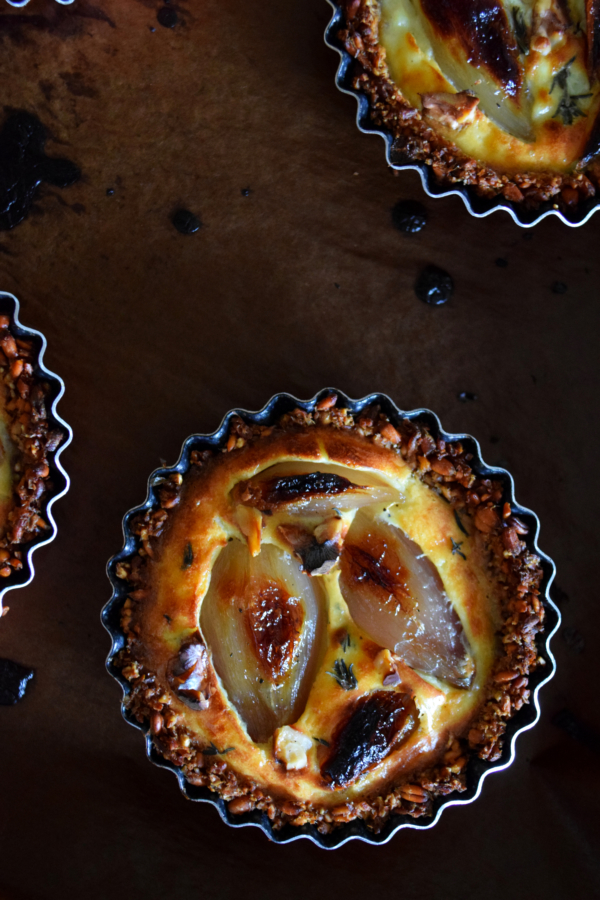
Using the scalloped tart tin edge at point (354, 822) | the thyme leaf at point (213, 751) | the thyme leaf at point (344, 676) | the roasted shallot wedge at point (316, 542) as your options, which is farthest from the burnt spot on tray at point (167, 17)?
the thyme leaf at point (213, 751)

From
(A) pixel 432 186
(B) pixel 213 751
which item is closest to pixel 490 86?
(A) pixel 432 186

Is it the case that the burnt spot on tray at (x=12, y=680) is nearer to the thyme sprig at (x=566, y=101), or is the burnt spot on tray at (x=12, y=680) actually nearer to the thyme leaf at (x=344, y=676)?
the thyme leaf at (x=344, y=676)

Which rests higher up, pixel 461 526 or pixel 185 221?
pixel 185 221

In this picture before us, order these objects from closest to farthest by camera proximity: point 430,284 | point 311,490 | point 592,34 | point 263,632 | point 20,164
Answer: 1. point 311,490
2. point 263,632
3. point 592,34
4. point 20,164
5. point 430,284

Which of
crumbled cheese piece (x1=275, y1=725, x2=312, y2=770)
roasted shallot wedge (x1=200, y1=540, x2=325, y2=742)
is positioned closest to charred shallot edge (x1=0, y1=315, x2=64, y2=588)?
roasted shallot wedge (x1=200, y1=540, x2=325, y2=742)

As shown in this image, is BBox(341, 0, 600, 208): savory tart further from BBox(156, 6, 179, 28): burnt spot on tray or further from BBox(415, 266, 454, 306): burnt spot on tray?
BBox(156, 6, 179, 28): burnt spot on tray

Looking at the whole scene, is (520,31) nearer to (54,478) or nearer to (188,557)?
(188,557)

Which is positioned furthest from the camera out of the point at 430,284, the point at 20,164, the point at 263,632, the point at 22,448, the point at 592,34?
the point at 430,284

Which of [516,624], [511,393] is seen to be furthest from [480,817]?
[511,393]
